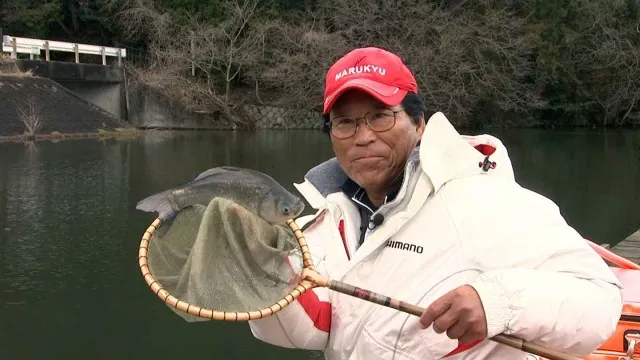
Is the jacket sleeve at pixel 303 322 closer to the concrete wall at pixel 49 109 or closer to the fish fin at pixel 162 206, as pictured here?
the fish fin at pixel 162 206

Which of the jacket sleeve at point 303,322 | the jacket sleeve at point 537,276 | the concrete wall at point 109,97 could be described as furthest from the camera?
the concrete wall at point 109,97

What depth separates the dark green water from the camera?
5422mm

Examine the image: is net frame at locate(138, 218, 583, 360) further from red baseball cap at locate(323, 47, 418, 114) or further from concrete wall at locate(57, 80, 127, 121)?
concrete wall at locate(57, 80, 127, 121)

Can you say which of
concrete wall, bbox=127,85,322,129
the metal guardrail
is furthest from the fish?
concrete wall, bbox=127,85,322,129

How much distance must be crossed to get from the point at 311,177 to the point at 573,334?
868 mm

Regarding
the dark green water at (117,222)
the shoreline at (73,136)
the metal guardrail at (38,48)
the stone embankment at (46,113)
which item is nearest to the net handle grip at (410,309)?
the dark green water at (117,222)

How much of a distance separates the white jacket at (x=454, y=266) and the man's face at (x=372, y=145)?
8cm

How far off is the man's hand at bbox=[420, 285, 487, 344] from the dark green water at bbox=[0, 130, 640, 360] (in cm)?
409

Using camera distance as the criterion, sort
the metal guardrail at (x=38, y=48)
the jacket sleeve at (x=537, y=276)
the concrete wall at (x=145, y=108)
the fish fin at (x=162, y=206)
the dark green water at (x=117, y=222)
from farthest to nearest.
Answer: the concrete wall at (x=145, y=108)
the metal guardrail at (x=38, y=48)
the dark green water at (x=117, y=222)
the fish fin at (x=162, y=206)
the jacket sleeve at (x=537, y=276)

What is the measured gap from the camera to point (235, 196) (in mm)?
1622

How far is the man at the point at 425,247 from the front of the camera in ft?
4.43

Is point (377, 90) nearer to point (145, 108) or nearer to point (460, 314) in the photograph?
point (460, 314)

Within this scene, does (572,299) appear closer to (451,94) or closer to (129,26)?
(451,94)

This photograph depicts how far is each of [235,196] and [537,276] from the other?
2.43 ft
